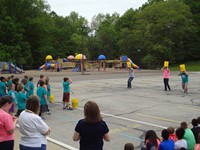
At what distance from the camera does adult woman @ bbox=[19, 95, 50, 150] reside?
4.84 metres

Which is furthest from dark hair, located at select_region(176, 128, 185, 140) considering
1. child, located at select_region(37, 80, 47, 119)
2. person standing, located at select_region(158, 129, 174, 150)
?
child, located at select_region(37, 80, 47, 119)

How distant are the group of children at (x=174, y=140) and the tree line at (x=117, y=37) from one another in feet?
155

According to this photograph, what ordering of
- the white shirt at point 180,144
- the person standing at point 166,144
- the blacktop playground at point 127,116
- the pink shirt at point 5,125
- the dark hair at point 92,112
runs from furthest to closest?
the blacktop playground at point 127,116 < the white shirt at point 180,144 < the person standing at point 166,144 < the pink shirt at point 5,125 < the dark hair at point 92,112

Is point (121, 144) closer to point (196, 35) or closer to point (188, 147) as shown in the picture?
point (188, 147)

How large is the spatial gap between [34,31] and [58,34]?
9110mm

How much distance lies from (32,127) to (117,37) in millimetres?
75025

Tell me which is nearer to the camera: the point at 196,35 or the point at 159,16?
the point at 159,16

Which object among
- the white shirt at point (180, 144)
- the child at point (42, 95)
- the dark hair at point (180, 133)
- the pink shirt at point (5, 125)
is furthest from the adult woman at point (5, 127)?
the child at point (42, 95)

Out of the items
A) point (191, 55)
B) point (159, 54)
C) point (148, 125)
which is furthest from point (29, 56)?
point (148, 125)

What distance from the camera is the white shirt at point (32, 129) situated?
15.9 ft

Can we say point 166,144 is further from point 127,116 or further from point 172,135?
point 127,116

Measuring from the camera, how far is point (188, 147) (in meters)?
6.48

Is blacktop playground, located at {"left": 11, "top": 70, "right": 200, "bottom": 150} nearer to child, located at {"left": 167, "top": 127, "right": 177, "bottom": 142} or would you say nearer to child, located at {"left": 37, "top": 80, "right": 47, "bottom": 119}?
child, located at {"left": 37, "top": 80, "right": 47, "bottom": 119}

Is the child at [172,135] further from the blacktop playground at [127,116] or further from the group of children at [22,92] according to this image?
the group of children at [22,92]
